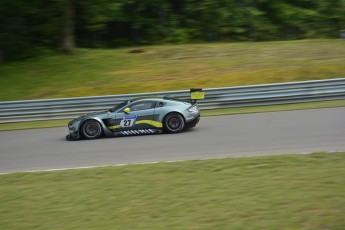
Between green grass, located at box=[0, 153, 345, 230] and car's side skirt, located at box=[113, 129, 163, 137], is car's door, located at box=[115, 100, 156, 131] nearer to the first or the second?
car's side skirt, located at box=[113, 129, 163, 137]

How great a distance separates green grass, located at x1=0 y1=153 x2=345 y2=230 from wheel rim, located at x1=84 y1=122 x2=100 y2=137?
5.01m

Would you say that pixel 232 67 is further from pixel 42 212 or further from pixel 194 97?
pixel 42 212

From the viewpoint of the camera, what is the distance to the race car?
13.7 metres

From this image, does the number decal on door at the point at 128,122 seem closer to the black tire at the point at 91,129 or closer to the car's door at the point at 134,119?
the car's door at the point at 134,119

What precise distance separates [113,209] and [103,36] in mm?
30565

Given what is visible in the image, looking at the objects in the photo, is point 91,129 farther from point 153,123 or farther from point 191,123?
point 191,123

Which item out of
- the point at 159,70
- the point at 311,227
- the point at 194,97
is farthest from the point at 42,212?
the point at 159,70

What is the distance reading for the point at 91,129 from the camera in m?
13.8

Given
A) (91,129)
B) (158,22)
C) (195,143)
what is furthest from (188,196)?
(158,22)

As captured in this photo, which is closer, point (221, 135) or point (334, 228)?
point (334, 228)

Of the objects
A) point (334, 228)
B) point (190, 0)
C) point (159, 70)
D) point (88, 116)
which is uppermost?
point (190, 0)

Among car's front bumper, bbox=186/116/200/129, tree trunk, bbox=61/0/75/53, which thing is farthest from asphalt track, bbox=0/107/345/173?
tree trunk, bbox=61/0/75/53

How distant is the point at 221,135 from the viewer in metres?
12.6

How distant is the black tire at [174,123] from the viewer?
1365 centimetres
